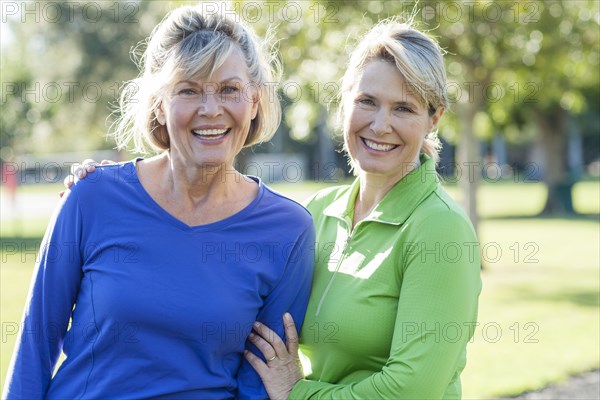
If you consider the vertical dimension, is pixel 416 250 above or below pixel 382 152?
below

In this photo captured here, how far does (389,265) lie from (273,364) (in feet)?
2.11

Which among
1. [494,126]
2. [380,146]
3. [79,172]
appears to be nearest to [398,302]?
[380,146]

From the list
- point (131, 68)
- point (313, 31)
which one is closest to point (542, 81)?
point (313, 31)

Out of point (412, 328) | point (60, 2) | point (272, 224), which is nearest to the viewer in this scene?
point (412, 328)

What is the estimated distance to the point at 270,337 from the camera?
10.8 ft

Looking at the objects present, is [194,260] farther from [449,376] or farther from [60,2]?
[60,2]

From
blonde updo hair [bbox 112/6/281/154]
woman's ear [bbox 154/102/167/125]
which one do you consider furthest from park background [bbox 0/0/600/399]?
woman's ear [bbox 154/102/167/125]

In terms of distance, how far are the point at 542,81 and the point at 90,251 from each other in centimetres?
1250

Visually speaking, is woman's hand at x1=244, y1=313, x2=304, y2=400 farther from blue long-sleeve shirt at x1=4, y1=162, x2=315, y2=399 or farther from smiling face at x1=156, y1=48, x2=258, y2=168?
smiling face at x1=156, y1=48, x2=258, y2=168

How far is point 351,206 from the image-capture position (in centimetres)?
377

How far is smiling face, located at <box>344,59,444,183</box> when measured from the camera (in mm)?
3410

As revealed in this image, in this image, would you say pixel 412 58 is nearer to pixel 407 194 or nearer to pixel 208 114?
pixel 407 194

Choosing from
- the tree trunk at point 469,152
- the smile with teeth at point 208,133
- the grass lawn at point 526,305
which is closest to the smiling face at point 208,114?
the smile with teeth at point 208,133

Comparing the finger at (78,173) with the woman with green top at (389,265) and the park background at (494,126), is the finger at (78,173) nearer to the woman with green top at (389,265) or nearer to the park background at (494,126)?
the park background at (494,126)
